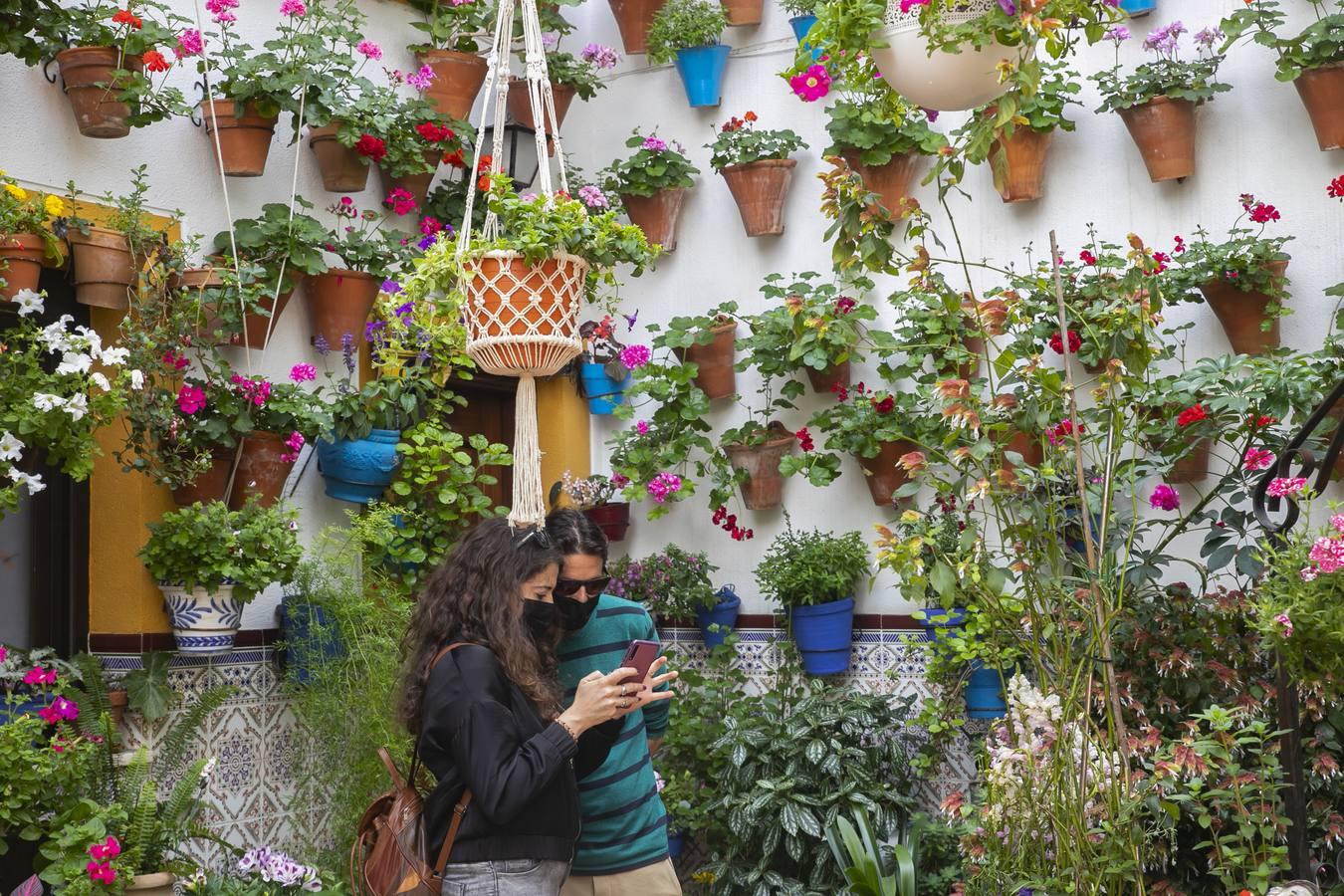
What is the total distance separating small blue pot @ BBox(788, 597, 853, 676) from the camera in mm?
5277

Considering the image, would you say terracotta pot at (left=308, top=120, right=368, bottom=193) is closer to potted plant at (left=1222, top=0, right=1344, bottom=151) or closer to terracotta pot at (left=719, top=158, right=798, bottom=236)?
terracotta pot at (left=719, top=158, right=798, bottom=236)


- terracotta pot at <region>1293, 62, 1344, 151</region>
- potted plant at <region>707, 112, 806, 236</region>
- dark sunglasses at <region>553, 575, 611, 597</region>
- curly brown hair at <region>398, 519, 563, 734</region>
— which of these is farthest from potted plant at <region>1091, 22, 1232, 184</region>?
curly brown hair at <region>398, 519, 563, 734</region>

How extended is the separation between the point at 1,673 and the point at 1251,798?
10.9 ft

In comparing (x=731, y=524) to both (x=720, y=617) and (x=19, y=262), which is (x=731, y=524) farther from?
(x=19, y=262)

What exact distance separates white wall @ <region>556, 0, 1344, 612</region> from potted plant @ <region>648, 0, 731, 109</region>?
0.11 metres

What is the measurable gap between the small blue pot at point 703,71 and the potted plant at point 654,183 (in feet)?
0.76

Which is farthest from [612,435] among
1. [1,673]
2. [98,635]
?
[1,673]

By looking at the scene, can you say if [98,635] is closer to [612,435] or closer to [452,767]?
[452,767]

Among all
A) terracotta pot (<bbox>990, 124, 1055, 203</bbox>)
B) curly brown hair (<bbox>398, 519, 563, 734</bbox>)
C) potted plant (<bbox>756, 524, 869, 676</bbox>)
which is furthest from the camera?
potted plant (<bbox>756, 524, 869, 676</bbox>)

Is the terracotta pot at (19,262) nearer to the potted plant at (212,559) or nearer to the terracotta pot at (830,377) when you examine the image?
the potted plant at (212,559)

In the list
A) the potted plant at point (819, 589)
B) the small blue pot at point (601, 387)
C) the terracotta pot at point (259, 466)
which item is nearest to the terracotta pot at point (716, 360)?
the small blue pot at point (601, 387)

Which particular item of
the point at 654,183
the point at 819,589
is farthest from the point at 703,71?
the point at 819,589

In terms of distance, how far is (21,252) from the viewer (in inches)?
148

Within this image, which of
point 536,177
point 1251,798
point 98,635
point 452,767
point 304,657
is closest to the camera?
point 452,767
